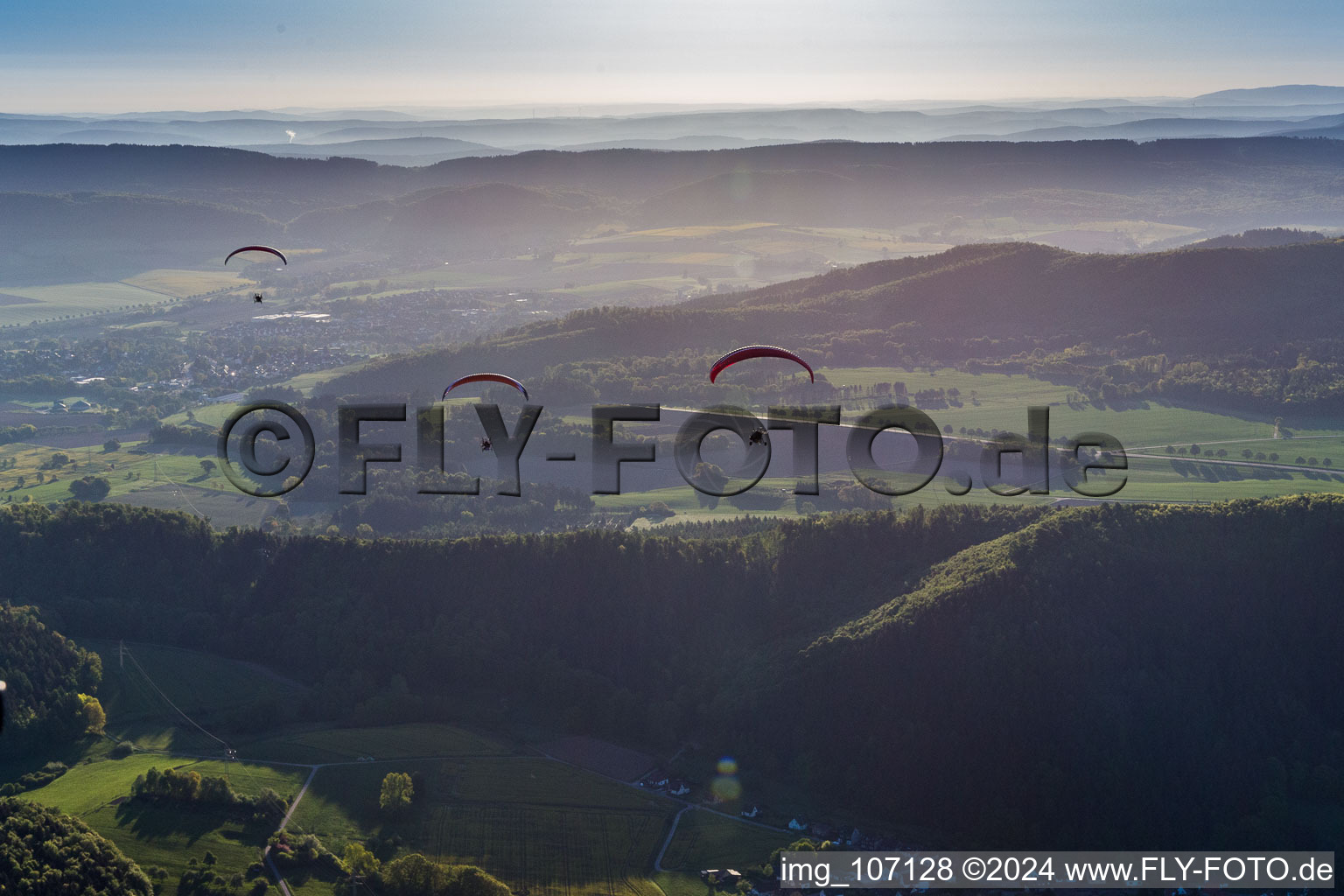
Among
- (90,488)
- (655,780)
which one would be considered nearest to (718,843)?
(655,780)

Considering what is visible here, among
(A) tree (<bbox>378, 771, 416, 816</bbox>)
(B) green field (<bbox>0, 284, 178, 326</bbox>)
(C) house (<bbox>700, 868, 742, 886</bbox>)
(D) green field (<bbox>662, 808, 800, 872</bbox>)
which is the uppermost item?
(B) green field (<bbox>0, 284, 178, 326</bbox>)

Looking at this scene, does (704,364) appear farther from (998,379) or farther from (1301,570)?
(1301,570)

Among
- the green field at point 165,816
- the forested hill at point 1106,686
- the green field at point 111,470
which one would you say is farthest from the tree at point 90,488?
the forested hill at point 1106,686

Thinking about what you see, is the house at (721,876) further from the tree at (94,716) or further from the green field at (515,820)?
the tree at (94,716)

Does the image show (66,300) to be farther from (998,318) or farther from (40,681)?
(40,681)

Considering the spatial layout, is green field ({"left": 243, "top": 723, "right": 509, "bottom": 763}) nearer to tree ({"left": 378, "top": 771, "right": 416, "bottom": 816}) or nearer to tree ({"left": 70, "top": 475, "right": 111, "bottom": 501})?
tree ({"left": 378, "top": 771, "right": 416, "bottom": 816})

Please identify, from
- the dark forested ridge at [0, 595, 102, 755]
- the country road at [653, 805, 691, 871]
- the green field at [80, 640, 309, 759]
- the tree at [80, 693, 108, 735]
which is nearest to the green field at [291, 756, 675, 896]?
the country road at [653, 805, 691, 871]

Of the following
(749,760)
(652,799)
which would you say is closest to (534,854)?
(652,799)
